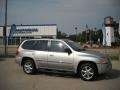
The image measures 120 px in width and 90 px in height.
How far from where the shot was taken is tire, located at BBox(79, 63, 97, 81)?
32.1 feet

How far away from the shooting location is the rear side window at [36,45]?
36.4ft

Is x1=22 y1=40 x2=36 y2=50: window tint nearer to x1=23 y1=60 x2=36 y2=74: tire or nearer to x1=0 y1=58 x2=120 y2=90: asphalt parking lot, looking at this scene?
x1=23 y1=60 x2=36 y2=74: tire

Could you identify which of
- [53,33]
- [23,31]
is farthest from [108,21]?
[23,31]

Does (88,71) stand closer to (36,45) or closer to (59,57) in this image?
(59,57)

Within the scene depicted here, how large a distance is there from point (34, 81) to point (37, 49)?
6.90ft

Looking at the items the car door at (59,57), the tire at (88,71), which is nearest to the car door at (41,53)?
the car door at (59,57)

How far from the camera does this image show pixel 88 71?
9.84 m

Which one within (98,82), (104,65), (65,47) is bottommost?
(98,82)

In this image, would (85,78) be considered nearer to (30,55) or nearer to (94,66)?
(94,66)

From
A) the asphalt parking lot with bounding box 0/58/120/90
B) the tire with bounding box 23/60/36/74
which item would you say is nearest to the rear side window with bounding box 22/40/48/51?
the tire with bounding box 23/60/36/74

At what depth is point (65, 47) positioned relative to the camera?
10453mm

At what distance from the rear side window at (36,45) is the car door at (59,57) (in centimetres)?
34

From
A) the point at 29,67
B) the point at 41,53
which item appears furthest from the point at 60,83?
the point at 29,67

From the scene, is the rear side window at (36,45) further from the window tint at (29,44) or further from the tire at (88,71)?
the tire at (88,71)
